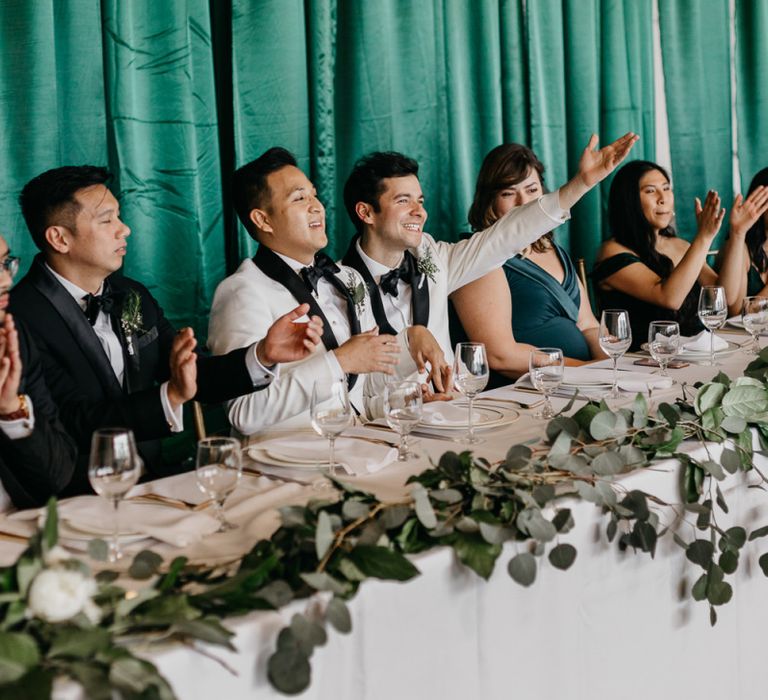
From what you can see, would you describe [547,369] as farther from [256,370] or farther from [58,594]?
[58,594]

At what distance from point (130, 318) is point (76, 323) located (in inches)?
6.2

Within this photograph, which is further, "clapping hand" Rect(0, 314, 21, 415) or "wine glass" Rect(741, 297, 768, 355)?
"wine glass" Rect(741, 297, 768, 355)

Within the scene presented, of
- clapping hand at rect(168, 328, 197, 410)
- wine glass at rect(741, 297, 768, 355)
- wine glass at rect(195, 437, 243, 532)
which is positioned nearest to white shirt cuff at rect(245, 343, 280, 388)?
clapping hand at rect(168, 328, 197, 410)

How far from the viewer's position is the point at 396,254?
9.39 ft

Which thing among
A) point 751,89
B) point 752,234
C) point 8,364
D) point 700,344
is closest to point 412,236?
point 700,344

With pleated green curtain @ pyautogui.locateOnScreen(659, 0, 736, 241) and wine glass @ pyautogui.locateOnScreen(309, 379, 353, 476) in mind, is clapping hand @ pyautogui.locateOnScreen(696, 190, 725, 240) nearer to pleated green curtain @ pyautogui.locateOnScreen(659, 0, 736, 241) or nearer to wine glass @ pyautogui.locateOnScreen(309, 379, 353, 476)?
pleated green curtain @ pyautogui.locateOnScreen(659, 0, 736, 241)

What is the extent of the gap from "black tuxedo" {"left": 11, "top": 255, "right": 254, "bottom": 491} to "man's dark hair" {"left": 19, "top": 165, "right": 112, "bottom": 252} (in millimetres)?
80

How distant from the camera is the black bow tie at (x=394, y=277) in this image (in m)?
2.78

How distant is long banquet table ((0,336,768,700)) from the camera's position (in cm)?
103

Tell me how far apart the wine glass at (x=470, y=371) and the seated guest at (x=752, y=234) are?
2222 millimetres

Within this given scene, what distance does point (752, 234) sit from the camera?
165 inches

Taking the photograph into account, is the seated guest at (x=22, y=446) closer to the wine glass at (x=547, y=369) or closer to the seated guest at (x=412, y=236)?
the wine glass at (x=547, y=369)

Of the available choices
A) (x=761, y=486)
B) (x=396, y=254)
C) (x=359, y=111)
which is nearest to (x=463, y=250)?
(x=396, y=254)

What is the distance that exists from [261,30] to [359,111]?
1.69ft
